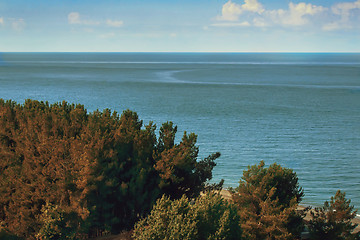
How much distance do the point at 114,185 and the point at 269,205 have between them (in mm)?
8374

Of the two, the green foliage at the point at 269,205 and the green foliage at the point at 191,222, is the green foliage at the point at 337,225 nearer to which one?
the green foliage at the point at 269,205

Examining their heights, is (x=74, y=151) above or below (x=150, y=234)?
above

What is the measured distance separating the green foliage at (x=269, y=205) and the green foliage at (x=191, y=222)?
10.2 feet

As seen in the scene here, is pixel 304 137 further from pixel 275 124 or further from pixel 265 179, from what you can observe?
pixel 265 179

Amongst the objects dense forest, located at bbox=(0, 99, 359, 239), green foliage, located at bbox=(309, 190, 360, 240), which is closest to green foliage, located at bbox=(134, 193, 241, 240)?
dense forest, located at bbox=(0, 99, 359, 239)

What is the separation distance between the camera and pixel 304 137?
188ft

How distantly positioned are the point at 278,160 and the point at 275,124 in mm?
20989

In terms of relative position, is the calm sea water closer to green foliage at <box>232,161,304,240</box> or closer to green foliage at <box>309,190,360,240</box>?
green foliage at <box>309,190,360,240</box>

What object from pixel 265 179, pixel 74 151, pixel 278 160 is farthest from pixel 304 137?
pixel 74 151

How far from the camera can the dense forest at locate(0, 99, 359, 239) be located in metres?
20.9

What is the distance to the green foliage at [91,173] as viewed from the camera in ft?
70.5

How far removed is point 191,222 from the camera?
16.9 meters

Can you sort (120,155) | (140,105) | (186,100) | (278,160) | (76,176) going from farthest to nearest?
(186,100) → (140,105) → (278,160) → (120,155) → (76,176)

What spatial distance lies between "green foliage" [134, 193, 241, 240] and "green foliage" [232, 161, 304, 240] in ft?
10.2
